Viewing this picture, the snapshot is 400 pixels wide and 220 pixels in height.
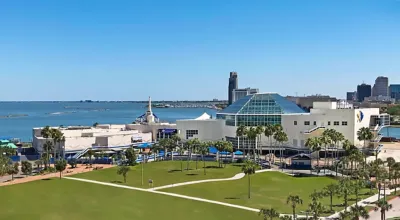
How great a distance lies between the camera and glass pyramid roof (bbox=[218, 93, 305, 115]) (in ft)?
324

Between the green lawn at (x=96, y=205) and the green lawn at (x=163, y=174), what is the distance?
6.72 meters

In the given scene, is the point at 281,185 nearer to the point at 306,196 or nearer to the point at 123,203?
the point at 306,196

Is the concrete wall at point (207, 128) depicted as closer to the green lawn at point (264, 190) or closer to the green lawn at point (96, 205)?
the green lawn at point (264, 190)

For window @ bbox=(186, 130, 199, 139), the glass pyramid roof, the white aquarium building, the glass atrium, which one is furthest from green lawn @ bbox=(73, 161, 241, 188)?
window @ bbox=(186, 130, 199, 139)

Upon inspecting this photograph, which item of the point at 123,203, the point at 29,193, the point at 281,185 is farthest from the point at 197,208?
the point at 29,193

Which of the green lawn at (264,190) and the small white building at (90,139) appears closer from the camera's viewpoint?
the green lawn at (264,190)

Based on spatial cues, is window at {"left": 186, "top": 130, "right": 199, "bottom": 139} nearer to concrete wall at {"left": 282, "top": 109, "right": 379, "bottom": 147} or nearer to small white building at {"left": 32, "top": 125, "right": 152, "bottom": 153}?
small white building at {"left": 32, "top": 125, "right": 152, "bottom": 153}

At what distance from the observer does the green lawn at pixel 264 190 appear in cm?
5275

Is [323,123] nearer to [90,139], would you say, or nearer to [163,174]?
[163,174]

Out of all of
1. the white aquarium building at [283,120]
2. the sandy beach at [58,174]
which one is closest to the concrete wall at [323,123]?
the white aquarium building at [283,120]

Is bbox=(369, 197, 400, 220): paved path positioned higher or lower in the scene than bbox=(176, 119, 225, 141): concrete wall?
lower

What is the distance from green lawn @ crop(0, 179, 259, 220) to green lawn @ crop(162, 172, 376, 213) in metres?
4.28

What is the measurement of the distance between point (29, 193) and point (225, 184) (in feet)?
88.7

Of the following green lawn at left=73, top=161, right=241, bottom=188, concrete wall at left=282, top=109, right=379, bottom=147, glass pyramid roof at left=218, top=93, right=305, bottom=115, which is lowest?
green lawn at left=73, top=161, right=241, bottom=188
